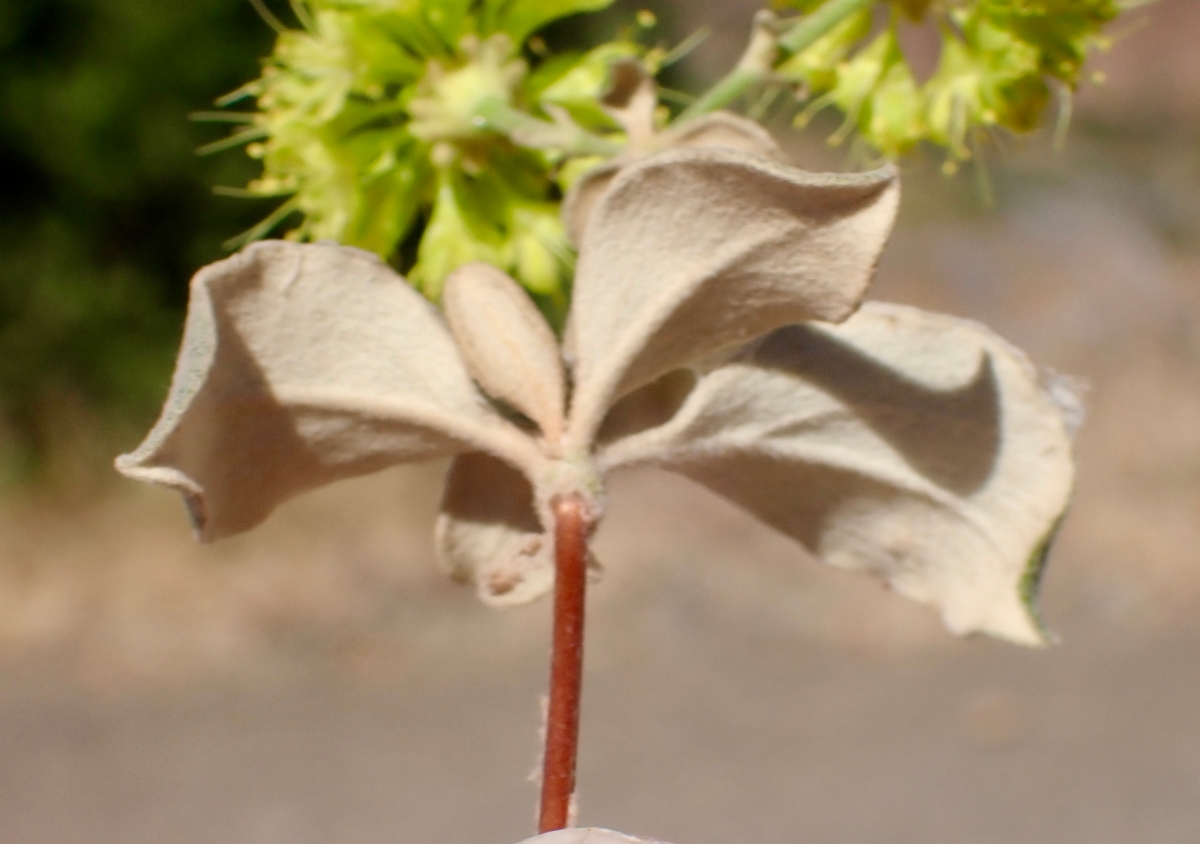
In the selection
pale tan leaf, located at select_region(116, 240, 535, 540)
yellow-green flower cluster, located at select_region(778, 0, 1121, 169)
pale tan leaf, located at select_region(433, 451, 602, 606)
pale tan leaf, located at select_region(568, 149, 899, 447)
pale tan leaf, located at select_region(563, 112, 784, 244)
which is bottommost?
pale tan leaf, located at select_region(433, 451, 602, 606)

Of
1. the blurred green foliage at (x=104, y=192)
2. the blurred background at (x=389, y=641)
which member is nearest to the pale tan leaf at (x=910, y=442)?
the blurred background at (x=389, y=641)

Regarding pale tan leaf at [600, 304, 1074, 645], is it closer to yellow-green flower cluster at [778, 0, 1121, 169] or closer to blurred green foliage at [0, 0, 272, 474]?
yellow-green flower cluster at [778, 0, 1121, 169]

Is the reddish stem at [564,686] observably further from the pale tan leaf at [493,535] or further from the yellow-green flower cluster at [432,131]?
the yellow-green flower cluster at [432,131]

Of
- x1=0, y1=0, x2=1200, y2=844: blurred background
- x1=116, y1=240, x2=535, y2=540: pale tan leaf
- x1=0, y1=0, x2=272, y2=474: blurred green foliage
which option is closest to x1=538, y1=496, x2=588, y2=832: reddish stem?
x1=116, y1=240, x2=535, y2=540: pale tan leaf

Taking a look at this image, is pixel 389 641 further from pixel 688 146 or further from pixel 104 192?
pixel 688 146

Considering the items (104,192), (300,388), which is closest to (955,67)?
(300,388)
